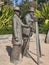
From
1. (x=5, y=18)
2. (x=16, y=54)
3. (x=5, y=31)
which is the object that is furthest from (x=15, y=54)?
(x=5, y=18)

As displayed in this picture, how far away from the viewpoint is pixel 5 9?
14.3 m

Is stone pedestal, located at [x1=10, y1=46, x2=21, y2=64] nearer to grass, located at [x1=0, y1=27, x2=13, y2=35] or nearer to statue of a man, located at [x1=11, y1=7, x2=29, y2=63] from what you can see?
statue of a man, located at [x1=11, y1=7, x2=29, y2=63]

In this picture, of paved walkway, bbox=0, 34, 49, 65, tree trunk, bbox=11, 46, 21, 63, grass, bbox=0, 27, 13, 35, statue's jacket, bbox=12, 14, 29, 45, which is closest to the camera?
statue's jacket, bbox=12, 14, 29, 45

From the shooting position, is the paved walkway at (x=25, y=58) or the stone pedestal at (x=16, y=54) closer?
the stone pedestal at (x=16, y=54)

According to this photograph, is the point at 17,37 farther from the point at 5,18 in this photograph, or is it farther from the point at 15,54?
Answer: the point at 5,18

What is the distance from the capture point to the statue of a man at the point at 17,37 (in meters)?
7.08

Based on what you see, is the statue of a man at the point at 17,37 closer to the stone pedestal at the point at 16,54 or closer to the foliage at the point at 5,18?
the stone pedestal at the point at 16,54

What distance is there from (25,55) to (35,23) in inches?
42.7

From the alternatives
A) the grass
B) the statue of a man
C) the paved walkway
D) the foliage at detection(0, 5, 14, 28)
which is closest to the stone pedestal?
the statue of a man

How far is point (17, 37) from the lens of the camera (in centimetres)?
715

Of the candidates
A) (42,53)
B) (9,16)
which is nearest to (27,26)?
(42,53)

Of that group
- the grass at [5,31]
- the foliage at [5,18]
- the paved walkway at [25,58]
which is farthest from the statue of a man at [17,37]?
the foliage at [5,18]

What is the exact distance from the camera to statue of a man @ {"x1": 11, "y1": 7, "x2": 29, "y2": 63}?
7082 mm

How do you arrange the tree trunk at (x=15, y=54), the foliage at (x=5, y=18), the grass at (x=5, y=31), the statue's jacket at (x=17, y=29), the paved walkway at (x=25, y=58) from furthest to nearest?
1. the foliage at (x=5, y=18)
2. the grass at (x=5, y=31)
3. the paved walkway at (x=25, y=58)
4. the tree trunk at (x=15, y=54)
5. the statue's jacket at (x=17, y=29)
